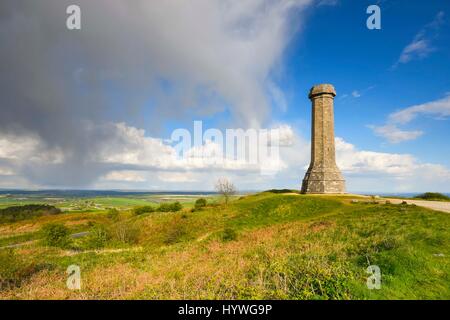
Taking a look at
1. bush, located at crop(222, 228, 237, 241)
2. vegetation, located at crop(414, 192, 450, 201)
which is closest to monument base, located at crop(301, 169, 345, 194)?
vegetation, located at crop(414, 192, 450, 201)

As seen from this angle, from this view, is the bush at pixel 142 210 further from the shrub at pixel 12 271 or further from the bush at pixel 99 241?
the shrub at pixel 12 271

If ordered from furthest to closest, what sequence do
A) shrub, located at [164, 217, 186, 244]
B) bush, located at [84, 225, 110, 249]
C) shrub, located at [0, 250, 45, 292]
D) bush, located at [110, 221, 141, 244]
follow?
1. bush, located at [110, 221, 141, 244]
2. shrub, located at [164, 217, 186, 244]
3. bush, located at [84, 225, 110, 249]
4. shrub, located at [0, 250, 45, 292]

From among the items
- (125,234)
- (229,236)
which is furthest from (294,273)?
(125,234)

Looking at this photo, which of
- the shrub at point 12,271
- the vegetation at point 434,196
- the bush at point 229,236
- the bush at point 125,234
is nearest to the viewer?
the shrub at point 12,271

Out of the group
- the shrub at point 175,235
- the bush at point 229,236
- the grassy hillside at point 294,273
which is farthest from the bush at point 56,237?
the bush at point 229,236

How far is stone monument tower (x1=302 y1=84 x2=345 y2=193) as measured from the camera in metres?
39.9

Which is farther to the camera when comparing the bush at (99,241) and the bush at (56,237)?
the bush at (56,237)

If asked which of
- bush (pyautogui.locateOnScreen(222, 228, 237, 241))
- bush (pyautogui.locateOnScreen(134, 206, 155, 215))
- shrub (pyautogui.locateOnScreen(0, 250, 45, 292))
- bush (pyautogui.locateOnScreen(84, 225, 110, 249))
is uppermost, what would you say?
shrub (pyautogui.locateOnScreen(0, 250, 45, 292))

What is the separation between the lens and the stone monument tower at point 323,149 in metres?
39.9

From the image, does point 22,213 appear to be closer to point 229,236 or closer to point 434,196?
point 229,236

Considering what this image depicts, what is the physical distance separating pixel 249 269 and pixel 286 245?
4.94 m

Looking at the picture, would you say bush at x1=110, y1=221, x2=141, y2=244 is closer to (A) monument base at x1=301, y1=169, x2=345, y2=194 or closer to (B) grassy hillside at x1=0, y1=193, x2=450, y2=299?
(B) grassy hillside at x1=0, y1=193, x2=450, y2=299

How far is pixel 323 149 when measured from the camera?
41.0 metres
